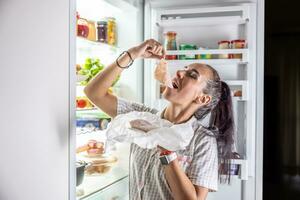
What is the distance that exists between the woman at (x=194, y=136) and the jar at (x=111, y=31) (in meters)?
0.12

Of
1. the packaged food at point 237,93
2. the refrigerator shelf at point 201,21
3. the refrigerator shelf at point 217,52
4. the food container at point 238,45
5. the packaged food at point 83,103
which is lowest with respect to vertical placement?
the packaged food at point 83,103

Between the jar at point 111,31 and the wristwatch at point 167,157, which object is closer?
the wristwatch at point 167,157

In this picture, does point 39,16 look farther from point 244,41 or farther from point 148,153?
point 244,41

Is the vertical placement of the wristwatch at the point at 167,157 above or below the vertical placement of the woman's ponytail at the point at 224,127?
below

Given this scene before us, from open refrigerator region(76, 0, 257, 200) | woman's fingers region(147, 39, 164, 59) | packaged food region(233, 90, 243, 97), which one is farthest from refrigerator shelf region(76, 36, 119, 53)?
packaged food region(233, 90, 243, 97)

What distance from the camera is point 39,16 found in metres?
1.73

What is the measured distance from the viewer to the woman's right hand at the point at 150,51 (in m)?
1.73

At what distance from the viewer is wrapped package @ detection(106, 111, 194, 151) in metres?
1.65

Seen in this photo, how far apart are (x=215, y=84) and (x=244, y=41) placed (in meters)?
0.21

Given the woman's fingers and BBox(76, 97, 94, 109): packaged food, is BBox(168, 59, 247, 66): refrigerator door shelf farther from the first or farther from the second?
BBox(76, 97, 94, 109): packaged food

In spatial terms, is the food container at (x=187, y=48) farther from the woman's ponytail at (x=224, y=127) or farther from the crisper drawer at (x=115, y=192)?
the crisper drawer at (x=115, y=192)

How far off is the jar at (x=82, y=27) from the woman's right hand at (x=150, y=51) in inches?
8.4

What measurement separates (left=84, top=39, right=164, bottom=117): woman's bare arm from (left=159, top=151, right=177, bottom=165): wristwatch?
0.88 feet

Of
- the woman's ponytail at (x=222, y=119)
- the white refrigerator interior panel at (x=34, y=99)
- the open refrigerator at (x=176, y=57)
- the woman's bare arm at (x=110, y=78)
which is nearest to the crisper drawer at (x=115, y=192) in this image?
the open refrigerator at (x=176, y=57)
